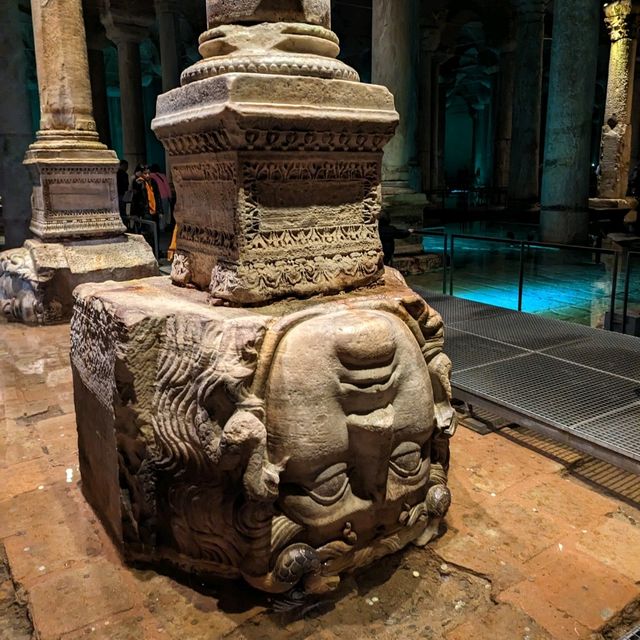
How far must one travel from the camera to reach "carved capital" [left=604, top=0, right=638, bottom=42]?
11891 mm

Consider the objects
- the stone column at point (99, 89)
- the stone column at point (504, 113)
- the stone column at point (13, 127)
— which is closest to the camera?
the stone column at point (13, 127)

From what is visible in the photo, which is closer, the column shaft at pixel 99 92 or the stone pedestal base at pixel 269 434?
the stone pedestal base at pixel 269 434

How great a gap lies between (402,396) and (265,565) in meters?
0.78

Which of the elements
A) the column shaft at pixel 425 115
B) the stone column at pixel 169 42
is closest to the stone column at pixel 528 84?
the column shaft at pixel 425 115

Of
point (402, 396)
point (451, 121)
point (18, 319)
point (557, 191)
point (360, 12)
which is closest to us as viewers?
point (402, 396)

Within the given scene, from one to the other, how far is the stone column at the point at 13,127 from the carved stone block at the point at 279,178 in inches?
337

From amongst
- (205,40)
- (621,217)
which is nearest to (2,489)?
(205,40)

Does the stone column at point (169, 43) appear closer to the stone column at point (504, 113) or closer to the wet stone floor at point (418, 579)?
the stone column at point (504, 113)

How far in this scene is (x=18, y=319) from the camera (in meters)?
6.30

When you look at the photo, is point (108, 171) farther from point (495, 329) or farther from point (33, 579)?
point (33, 579)

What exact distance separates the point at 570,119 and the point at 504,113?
29.5ft

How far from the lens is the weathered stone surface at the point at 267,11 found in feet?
8.50

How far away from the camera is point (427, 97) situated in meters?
17.4

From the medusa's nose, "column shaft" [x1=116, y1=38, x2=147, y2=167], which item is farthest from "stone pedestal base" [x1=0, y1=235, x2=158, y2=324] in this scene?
"column shaft" [x1=116, y1=38, x2=147, y2=167]
